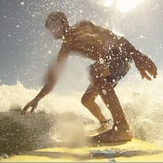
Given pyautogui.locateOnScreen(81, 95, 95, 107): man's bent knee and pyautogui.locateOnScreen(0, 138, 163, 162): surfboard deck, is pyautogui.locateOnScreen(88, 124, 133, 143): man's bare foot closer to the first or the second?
pyautogui.locateOnScreen(0, 138, 163, 162): surfboard deck

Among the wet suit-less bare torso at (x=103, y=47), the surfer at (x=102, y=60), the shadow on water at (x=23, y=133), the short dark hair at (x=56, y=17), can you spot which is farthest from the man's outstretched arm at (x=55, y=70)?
the shadow on water at (x=23, y=133)

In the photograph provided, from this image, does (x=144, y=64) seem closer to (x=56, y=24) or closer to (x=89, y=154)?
(x=56, y=24)

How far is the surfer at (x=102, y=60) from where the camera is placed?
478 centimetres

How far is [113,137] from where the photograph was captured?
4688 mm

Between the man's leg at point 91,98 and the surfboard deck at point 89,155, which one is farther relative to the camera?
the man's leg at point 91,98

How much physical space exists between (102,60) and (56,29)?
88 cm

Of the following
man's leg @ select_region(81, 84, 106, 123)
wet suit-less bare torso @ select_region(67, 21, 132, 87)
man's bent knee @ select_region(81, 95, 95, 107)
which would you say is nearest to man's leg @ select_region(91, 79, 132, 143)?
wet suit-less bare torso @ select_region(67, 21, 132, 87)

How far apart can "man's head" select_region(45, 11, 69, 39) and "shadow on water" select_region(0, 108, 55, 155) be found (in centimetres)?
165

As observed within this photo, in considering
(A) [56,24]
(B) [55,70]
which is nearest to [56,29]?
(A) [56,24]

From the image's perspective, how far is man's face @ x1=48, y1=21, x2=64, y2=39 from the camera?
5035 mm

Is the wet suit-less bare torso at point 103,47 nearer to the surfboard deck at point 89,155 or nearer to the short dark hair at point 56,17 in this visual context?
the short dark hair at point 56,17

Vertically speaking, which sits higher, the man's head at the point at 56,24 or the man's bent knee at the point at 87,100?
the man's head at the point at 56,24

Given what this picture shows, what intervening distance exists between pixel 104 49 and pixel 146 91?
11.7 ft

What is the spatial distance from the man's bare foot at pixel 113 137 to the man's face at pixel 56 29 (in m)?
1.67
